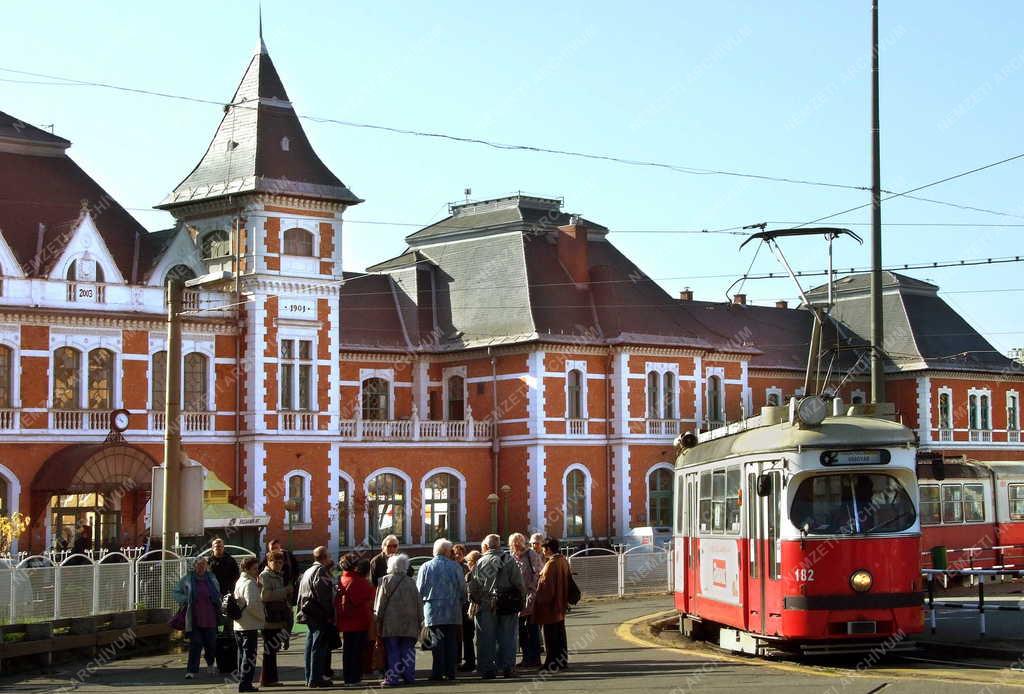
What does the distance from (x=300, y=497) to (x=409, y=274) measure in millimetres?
14263

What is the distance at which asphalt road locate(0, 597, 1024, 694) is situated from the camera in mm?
18078

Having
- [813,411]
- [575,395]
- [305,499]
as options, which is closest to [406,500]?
[305,499]

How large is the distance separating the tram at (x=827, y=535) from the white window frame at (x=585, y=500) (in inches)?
1405

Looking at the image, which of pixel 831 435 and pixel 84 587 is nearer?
pixel 831 435

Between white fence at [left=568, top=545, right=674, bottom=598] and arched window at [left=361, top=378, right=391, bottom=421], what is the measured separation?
62.5 ft

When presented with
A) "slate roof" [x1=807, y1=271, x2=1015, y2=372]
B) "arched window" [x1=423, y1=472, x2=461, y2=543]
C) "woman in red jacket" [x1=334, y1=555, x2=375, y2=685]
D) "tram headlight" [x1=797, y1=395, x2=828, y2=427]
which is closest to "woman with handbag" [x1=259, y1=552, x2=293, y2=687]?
"woman in red jacket" [x1=334, y1=555, x2=375, y2=685]

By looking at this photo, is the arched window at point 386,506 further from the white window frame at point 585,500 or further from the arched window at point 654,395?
the arched window at point 654,395

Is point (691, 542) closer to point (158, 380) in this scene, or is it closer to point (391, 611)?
point (391, 611)

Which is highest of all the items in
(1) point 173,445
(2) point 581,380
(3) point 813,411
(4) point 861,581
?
(2) point 581,380

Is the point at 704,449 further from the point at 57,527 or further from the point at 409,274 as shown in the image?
the point at 409,274

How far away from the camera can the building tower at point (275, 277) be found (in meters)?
49.3

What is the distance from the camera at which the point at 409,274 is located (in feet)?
205

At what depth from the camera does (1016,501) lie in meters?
42.3

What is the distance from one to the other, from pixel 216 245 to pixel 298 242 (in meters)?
2.59
